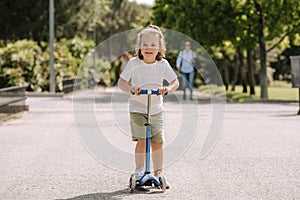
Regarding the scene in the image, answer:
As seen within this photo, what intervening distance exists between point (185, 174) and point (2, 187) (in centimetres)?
201

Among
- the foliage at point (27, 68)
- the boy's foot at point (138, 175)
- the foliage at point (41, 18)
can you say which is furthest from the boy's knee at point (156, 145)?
the foliage at point (41, 18)

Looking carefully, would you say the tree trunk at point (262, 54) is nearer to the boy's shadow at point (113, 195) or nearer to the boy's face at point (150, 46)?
the boy's face at point (150, 46)

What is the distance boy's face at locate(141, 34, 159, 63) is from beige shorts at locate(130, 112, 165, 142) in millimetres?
546

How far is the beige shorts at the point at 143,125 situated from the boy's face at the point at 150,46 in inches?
21.5

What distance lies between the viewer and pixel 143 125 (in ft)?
22.0

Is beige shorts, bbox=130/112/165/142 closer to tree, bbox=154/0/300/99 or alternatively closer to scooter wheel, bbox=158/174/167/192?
scooter wheel, bbox=158/174/167/192

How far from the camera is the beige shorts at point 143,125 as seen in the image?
6.73m

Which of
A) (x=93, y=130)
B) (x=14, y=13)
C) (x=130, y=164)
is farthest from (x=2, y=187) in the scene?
(x=14, y=13)

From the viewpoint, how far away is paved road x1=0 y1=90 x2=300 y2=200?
21.4ft

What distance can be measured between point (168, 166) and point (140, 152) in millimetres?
1406

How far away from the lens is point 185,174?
7582mm

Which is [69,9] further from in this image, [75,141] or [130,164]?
[130,164]

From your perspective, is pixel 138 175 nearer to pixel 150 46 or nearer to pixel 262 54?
pixel 150 46

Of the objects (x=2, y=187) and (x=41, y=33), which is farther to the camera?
(x=41, y=33)
